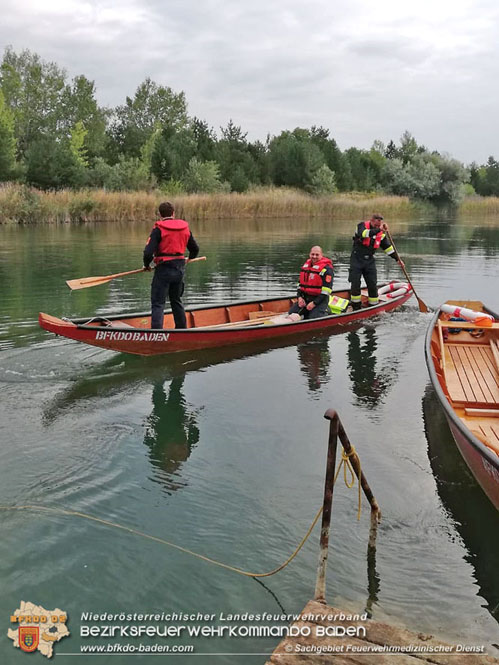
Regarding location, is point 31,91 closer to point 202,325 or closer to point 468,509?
point 202,325

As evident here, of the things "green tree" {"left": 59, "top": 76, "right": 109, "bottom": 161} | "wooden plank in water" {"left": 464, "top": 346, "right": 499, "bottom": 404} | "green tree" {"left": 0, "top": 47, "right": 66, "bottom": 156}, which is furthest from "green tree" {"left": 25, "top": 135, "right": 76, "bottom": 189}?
"wooden plank in water" {"left": 464, "top": 346, "right": 499, "bottom": 404}

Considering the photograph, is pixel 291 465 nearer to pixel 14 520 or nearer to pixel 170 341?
pixel 14 520

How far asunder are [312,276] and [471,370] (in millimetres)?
3347

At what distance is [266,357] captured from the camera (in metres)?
9.37

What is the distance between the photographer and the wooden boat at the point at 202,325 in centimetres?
780

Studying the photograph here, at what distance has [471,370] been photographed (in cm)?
765

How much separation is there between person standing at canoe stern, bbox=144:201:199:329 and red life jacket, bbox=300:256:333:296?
2.10 meters

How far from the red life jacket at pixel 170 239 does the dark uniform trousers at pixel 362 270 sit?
3.93 m

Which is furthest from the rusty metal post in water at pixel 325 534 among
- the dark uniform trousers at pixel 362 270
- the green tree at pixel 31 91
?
the green tree at pixel 31 91

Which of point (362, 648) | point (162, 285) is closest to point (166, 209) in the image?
point (162, 285)

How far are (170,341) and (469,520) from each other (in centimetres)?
483

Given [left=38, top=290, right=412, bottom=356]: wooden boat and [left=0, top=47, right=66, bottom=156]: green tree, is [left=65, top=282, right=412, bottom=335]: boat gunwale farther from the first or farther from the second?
[left=0, top=47, right=66, bottom=156]: green tree

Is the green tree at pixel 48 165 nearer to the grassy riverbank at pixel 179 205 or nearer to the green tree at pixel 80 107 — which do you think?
the grassy riverbank at pixel 179 205

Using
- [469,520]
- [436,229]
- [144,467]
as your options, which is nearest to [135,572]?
[144,467]
